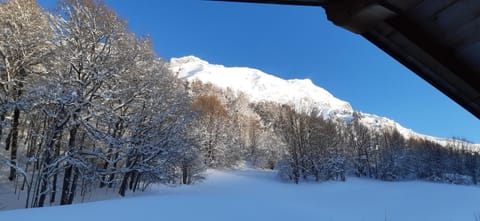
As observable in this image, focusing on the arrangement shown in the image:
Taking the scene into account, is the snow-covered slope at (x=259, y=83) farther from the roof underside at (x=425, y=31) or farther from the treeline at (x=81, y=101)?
the roof underside at (x=425, y=31)

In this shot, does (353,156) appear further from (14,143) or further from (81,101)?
(14,143)

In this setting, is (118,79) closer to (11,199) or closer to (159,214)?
(11,199)

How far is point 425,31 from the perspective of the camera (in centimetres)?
119

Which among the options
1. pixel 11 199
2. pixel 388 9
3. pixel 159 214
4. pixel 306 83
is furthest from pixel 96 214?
pixel 306 83

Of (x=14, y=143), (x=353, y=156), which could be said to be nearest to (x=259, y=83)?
(x=353, y=156)

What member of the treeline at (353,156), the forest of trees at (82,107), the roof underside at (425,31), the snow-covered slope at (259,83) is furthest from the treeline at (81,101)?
the snow-covered slope at (259,83)

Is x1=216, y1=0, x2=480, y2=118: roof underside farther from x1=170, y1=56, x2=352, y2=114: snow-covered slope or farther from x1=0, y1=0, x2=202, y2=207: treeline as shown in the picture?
x1=170, y1=56, x2=352, y2=114: snow-covered slope

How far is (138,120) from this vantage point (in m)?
11.4

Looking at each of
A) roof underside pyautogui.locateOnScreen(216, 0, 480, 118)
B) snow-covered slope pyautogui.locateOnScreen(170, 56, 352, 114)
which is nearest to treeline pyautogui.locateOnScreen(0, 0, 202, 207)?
roof underside pyautogui.locateOnScreen(216, 0, 480, 118)

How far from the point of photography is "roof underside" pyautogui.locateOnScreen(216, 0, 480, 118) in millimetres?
1063

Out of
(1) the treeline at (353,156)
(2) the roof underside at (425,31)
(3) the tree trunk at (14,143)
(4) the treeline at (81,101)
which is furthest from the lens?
(1) the treeline at (353,156)

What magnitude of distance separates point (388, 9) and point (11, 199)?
1273 centimetres

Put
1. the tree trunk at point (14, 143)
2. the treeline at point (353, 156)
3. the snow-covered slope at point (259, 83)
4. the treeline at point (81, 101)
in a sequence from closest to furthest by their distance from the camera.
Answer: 1. the treeline at point (81, 101)
2. the tree trunk at point (14, 143)
3. the treeline at point (353, 156)
4. the snow-covered slope at point (259, 83)

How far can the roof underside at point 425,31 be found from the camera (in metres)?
1.06
